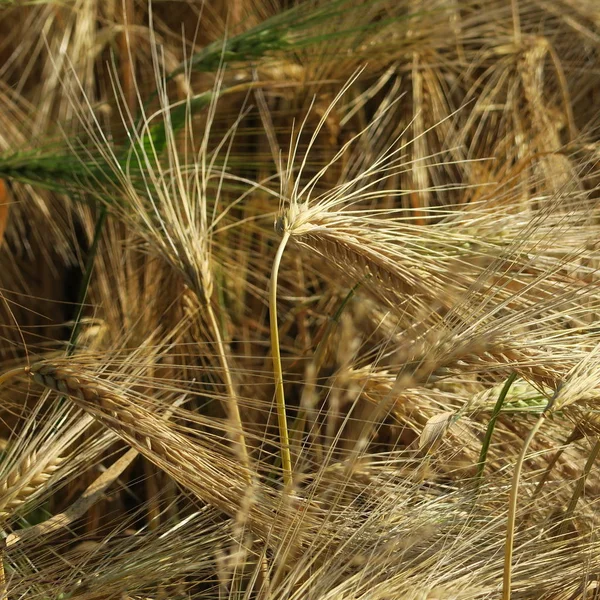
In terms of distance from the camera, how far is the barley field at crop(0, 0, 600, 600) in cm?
71

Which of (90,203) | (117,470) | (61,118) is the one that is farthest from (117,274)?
(117,470)

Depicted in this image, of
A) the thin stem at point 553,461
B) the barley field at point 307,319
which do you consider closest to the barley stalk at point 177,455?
the barley field at point 307,319

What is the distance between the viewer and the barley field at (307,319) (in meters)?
0.71

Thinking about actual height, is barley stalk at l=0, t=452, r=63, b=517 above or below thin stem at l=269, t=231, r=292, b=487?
below

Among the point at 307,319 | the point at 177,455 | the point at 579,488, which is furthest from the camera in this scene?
the point at 307,319

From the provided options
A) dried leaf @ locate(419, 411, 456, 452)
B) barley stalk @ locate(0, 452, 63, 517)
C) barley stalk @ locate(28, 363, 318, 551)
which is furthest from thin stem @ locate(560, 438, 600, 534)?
barley stalk @ locate(0, 452, 63, 517)

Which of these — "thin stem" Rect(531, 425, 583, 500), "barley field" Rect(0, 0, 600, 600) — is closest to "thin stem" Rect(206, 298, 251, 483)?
"barley field" Rect(0, 0, 600, 600)

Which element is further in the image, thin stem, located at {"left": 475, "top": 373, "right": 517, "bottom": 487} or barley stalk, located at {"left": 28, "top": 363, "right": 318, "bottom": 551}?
thin stem, located at {"left": 475, "top": 373, "right": 517, "bottom": 487}

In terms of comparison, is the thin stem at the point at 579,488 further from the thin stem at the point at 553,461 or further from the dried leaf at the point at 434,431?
the dried leaf at the point at 434,431

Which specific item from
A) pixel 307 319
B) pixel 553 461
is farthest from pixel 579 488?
pixel 307 319

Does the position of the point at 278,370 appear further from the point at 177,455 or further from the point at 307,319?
the point at 307,319

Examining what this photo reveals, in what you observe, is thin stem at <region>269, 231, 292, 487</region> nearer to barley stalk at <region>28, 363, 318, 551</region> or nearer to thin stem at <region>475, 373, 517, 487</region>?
barley stalk at <region>28, 363, 318, 551</region>

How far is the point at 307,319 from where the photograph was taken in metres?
1.45

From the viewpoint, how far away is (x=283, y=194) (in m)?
0.87
